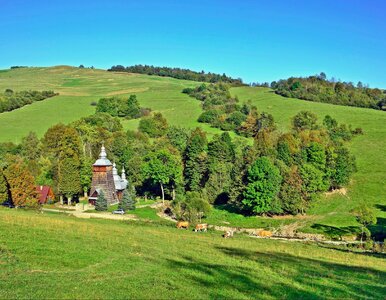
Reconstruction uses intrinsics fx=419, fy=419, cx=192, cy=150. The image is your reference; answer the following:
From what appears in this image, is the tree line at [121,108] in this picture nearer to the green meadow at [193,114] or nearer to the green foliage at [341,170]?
the green meadow at [193,114]

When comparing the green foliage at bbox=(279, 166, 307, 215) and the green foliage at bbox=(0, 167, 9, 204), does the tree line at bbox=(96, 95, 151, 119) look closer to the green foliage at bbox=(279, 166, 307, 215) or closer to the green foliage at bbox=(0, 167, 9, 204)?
the green foliage at bbox=(0, 167, 9, 204)

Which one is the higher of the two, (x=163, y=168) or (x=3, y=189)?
(x=163, y=168)

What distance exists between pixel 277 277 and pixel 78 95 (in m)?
136

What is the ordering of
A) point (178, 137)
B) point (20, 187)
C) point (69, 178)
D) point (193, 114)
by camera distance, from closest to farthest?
point (20, 187)
point (69, 178)
point (178, 137)
point (193, 114)

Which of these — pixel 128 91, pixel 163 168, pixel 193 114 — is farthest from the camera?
pixel 128 91

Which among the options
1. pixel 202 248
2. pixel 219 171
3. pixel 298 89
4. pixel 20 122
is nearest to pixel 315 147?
pixel 219 171

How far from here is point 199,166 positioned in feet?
255

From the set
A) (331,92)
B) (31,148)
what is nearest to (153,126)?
(31,148)

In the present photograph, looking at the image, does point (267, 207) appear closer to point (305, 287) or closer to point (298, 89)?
point (305, 287)

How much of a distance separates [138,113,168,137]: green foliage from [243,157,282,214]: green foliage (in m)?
45.5

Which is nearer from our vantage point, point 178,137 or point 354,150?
point 354,150

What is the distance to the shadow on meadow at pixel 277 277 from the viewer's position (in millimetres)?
18844

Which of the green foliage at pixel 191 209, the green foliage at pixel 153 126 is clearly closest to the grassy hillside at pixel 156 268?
the green foliage at pixel 191 209

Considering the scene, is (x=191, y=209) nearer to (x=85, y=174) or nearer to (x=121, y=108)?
(x=85, y=174)
